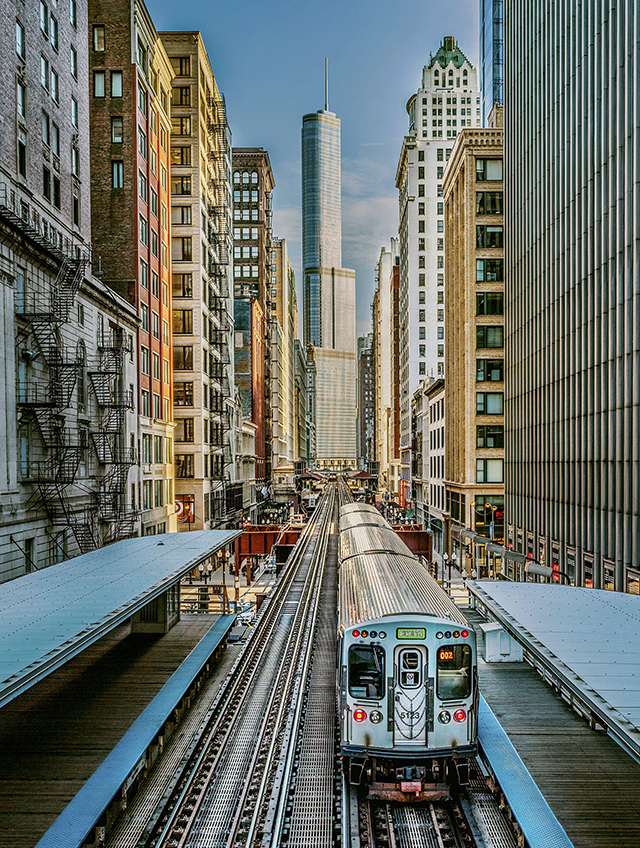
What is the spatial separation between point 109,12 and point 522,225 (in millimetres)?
31573

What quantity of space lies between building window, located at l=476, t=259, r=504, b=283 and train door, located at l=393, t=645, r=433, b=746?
159 feet

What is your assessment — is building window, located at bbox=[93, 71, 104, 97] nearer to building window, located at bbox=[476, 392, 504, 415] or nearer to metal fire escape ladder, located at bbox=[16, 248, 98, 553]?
metal fire escape ladder, located at bbox=[16, 248, 98, 553]

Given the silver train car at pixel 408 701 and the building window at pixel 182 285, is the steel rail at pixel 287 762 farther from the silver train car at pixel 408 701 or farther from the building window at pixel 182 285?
the building window at pixel 182 285

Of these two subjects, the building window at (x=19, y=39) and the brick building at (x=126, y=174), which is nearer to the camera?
the building window at (x=19, y=39)

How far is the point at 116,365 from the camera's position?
3853cm

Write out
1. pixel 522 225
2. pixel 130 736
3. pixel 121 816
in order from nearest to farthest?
1. pixel 121 816
2. pixel 130 736
3. pixel 522 225

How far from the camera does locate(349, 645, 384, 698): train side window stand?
13812 mm

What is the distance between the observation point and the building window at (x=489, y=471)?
56.8 metres

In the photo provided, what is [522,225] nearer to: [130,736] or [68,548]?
[68,548]

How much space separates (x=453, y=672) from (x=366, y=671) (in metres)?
1.73

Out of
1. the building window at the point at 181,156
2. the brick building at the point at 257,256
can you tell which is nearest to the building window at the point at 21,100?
the building window at the point at 181,156

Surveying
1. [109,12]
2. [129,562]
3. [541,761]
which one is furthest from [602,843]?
[109,12]

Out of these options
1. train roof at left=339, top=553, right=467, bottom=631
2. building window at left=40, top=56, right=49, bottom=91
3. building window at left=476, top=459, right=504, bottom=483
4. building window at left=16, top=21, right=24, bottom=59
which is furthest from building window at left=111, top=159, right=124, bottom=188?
train roof at left=339, top=553, right=467, bottom=631

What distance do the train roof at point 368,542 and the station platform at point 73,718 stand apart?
234 inches
